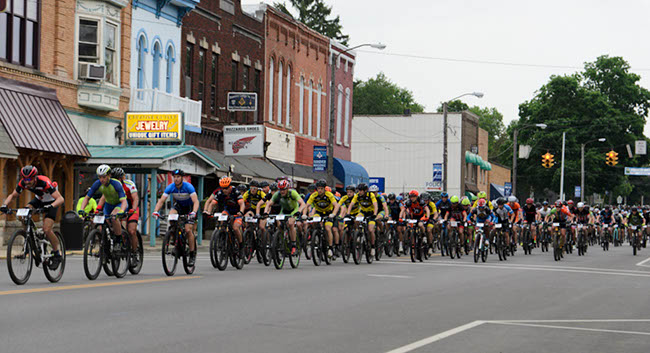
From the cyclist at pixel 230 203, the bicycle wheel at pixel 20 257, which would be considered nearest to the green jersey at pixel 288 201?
→ the cyclist at pixel 230 203

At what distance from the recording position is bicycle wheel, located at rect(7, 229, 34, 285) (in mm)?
14250

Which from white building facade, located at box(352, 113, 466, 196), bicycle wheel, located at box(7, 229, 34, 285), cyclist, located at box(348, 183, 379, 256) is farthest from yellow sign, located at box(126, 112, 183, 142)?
white building facade, located at box(352, 113, 466, 196)

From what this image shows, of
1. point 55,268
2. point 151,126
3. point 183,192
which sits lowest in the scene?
point 55,268

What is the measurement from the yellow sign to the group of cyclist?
7763mm

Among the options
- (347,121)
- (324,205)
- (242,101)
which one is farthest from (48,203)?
(347,121)

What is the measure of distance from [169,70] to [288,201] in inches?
690

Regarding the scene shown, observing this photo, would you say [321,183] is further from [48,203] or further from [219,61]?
[219,61]

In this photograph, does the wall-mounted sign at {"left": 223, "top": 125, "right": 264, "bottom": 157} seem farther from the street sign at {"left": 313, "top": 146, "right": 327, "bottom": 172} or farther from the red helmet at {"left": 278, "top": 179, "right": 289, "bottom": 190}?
the red helmet at {"left": 278, "top": 179, "right": 289, "bottom": 190}

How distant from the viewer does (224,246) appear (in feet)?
63.0

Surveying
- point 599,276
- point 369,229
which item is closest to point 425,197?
point 369,229

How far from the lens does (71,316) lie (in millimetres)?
10570

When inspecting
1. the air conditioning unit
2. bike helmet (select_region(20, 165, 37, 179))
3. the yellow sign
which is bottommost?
bike helmet (select_region(20, 165, 37, 179))

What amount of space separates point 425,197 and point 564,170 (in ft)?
203

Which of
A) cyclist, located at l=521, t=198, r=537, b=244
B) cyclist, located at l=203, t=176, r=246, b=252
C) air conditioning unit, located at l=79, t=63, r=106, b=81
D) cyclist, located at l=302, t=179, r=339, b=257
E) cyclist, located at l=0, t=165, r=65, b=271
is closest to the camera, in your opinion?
cyclist, located at l=0, t=165, r=65, b=271
